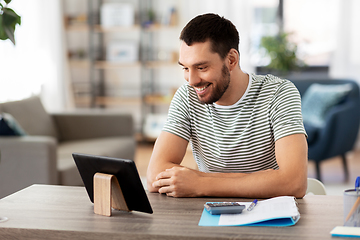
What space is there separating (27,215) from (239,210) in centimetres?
56

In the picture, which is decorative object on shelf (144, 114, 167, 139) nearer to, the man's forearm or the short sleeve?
the short sleeve

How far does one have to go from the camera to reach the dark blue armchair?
361cm

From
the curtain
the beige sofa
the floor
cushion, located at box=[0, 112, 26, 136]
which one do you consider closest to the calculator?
the beige sofa

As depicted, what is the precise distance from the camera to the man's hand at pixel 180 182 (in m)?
1.33

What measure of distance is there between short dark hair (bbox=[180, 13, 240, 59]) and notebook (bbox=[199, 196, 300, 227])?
0.56 meters

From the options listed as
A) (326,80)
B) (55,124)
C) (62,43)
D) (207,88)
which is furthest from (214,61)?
(62,43)

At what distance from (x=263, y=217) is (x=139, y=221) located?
31 cm

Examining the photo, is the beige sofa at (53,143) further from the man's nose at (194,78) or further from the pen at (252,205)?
the pen at (252,205)

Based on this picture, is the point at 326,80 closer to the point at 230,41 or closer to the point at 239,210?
the point at 230,41

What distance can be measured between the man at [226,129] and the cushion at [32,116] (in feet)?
6.47

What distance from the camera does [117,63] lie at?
5.43 meters

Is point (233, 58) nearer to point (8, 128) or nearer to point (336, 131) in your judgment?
point (8, 128)

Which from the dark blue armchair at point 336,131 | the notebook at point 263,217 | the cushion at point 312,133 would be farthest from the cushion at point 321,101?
the notebook at point 263,217

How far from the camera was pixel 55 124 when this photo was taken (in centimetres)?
382
